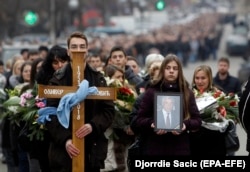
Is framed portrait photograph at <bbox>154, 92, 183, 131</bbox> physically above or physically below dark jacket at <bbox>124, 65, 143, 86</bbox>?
below

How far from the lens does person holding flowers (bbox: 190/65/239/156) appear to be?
10898 mm

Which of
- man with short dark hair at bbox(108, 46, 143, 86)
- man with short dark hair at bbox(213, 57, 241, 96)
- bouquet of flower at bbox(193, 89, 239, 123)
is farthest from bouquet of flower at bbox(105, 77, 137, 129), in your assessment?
man with short dark hair at bbox(213, 57, 241, 96)

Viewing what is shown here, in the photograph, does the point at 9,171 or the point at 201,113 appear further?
the point at 9,171

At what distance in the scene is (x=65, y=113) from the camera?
29.9ft

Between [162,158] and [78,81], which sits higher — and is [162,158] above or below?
below

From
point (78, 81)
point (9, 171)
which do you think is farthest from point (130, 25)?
point (78, 81)

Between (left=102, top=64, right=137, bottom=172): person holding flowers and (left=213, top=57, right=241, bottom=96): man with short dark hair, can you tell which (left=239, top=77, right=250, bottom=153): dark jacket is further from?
(left=213, top=57, right=241, bottom=96): man with short dark hair

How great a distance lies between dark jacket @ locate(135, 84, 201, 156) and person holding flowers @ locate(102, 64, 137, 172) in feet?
4.69

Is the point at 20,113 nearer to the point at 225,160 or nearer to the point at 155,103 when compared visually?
the point at 155,103

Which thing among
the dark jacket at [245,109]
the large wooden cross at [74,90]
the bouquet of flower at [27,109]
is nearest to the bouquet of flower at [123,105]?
the bouquet of flower at [27,109]

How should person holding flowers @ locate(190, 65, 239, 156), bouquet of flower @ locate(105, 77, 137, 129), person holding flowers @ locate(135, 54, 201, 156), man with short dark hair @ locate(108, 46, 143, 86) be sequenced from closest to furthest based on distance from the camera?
person holding flowers @ locate(135, 54, 201, 156)
person holding flowers @ locate(190, 65, 239, 156)
bouquet of flower @ locate(105, 77, 137, 129)
man with short dark hair @ locate(108, 46, 143, 86)

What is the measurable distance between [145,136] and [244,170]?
2.09 metres

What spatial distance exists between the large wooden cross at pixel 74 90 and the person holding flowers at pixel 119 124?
224 centimetres

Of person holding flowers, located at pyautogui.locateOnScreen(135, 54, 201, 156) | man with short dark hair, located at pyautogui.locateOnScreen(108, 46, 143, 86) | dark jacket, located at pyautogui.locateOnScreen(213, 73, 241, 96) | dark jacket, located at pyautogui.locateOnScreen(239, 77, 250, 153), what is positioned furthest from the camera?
dark jacket, located at pyautogui.locateOnScreen(213, 73, 241, 96)
